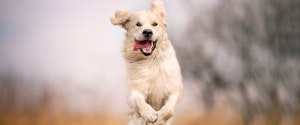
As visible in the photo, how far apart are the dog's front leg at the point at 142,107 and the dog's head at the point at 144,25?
0.29 metres

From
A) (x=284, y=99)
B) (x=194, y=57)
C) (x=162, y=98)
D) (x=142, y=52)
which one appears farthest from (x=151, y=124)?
(x=284, y=99)

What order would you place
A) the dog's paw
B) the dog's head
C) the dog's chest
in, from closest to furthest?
1. the dog's paw
2. the dog's head
3. the dog's chest

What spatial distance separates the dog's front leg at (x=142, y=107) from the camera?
3838mm

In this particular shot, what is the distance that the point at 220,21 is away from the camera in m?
6.06

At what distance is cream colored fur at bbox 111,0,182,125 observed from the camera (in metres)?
4.03

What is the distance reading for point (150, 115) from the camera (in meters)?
3.84

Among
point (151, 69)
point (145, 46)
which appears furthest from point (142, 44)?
point (151, 69)

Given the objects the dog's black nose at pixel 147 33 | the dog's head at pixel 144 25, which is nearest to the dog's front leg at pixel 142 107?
the dog's head at pixel 144 25

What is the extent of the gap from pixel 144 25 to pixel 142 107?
1.82 ft

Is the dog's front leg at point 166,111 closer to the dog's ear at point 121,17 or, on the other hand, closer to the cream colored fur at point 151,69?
the cream colored fur at point 151,69

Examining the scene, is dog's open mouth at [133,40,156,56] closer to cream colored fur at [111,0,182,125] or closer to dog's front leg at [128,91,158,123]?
cream colored fur at [111,0,182,125]

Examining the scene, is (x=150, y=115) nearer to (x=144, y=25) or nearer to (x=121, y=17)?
(x=144, y=25)

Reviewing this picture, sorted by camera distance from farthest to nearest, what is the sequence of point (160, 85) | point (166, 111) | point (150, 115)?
point (160, 85) → point (166, 111) → point (150, 115)

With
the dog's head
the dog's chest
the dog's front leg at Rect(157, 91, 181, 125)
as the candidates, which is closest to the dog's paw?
the dog's front leg at Rect(157, 91, 181, 125)
